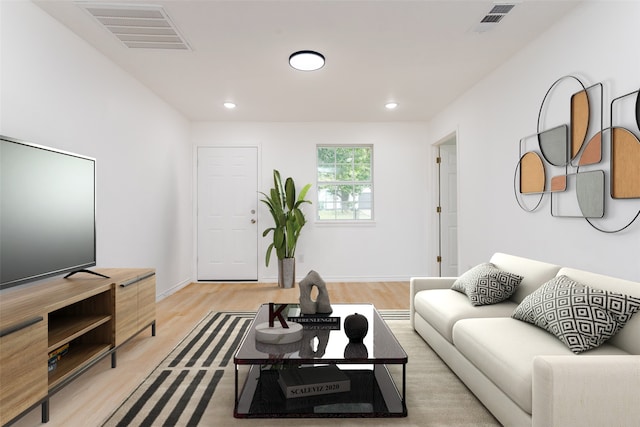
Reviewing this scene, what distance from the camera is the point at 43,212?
2.32 m

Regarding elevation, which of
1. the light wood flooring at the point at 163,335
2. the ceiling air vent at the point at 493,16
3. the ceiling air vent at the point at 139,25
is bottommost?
the light wood flooring at the point at 163,335

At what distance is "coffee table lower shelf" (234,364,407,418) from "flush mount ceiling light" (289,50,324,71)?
100 inches

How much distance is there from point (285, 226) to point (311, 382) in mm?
3524

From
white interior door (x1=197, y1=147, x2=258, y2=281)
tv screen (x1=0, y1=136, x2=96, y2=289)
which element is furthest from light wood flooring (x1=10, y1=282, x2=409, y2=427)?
tv screen (x1=0, y1=136, x2=96, y2=289)

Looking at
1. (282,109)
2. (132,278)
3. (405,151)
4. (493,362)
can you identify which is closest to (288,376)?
(493,362)

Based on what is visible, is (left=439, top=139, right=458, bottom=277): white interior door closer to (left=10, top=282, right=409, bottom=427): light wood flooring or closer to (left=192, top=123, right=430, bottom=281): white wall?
(left=192, top=123, right=430, bottom=281): white wall

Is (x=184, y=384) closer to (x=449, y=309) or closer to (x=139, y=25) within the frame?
(x=449, y=309)

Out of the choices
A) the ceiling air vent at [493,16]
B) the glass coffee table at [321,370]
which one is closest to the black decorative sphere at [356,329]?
the glass coffee table at [321,370]

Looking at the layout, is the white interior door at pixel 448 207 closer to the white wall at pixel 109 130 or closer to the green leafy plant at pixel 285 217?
the green leafy plant at pixel 285 217

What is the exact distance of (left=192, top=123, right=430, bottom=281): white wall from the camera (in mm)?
5945

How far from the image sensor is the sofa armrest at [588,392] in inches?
57.1

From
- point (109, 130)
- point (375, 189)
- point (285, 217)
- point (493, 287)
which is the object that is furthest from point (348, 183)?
point (493, 287)

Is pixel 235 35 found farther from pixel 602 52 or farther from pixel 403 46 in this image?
pixel 602 52

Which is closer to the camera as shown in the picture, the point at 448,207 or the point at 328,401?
the point at 328,401
